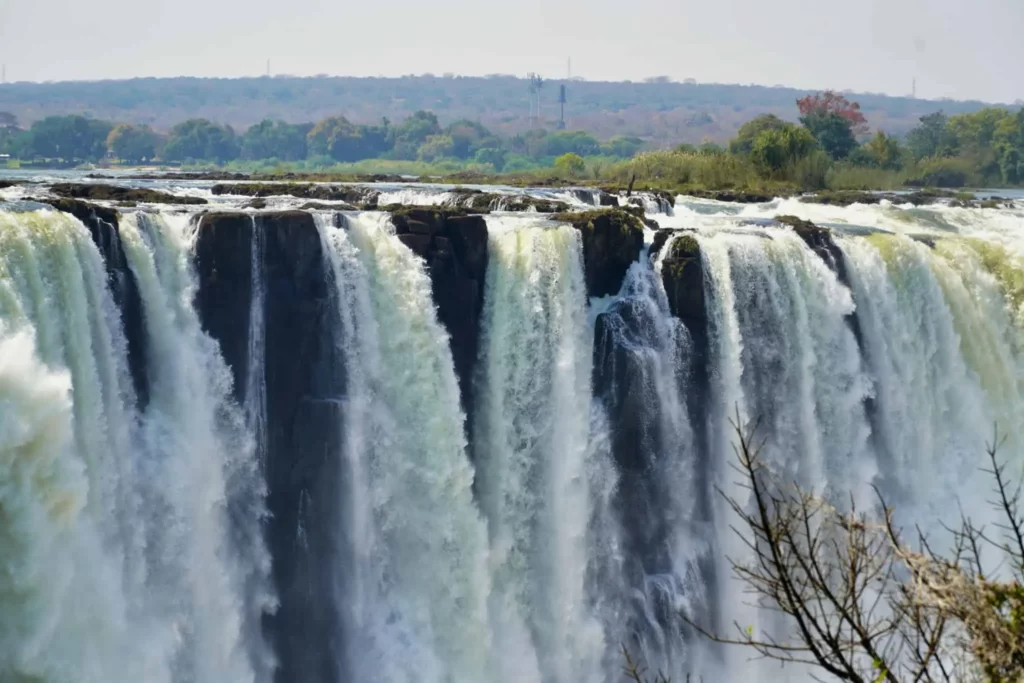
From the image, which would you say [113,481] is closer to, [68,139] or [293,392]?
[293,392]

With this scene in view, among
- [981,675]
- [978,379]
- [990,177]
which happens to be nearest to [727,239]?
[978,379]

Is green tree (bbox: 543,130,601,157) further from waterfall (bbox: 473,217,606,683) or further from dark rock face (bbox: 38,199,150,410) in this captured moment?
dark rock face (bbox: 38,199,150,410)

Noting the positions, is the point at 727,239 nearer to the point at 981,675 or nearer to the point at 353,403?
the point at 353,403

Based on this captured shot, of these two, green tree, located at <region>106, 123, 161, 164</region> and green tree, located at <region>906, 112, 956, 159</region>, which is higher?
green tree, located at <region>906, 112, 956, 159</region>

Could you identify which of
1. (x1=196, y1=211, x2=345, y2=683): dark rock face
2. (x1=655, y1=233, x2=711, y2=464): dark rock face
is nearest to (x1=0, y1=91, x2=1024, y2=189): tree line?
(x1=655, y1=233, x2=711, y2=464): dark rock face

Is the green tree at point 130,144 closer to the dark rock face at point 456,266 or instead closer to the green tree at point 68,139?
the green tree at point 68,139

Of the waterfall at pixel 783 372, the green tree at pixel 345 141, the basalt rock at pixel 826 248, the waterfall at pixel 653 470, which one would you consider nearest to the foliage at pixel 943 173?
the basalt rock at pixel 826 248

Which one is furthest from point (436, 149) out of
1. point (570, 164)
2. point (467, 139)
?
point (570, 164)
